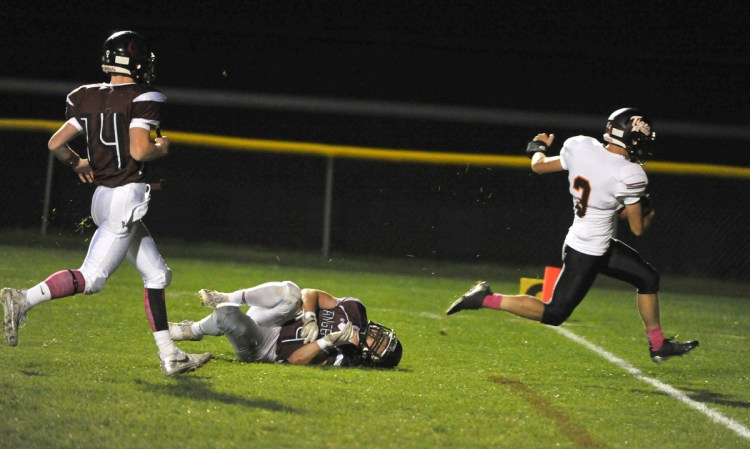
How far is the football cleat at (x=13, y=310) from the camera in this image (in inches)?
212

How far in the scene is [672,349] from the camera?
6523 mm

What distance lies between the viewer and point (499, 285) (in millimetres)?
12008

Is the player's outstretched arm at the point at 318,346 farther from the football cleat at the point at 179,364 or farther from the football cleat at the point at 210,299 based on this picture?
the football cleat at the point at 179,364

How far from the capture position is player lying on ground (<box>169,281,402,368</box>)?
238 inches

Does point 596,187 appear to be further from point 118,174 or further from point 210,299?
point 118,174

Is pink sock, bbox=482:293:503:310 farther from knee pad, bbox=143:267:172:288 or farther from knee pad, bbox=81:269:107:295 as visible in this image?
knee pad, bbox=81:269:107:295

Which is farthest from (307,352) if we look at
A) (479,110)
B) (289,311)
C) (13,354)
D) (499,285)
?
(479,110)

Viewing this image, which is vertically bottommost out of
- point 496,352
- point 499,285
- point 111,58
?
point 499,285

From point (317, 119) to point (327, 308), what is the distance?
1203cm

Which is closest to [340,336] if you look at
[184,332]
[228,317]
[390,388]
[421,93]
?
[390,388]

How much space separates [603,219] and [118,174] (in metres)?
2.77

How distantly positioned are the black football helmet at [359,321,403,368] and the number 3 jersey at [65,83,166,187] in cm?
162

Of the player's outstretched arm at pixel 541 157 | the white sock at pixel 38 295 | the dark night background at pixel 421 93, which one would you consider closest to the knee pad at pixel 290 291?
the white sock at pixel 38 295

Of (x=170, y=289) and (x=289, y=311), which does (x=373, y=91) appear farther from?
(x=289, y=311)
